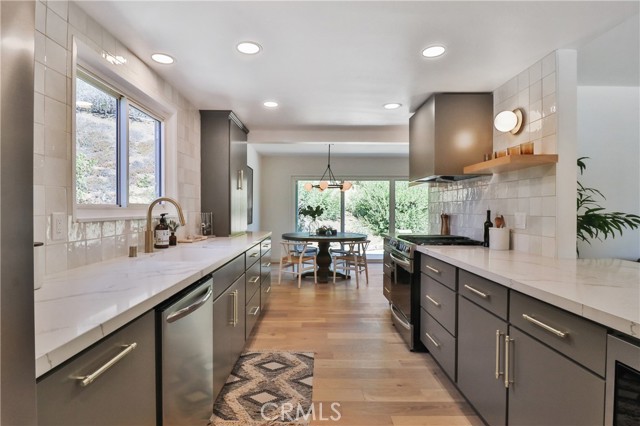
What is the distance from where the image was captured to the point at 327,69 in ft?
7.27

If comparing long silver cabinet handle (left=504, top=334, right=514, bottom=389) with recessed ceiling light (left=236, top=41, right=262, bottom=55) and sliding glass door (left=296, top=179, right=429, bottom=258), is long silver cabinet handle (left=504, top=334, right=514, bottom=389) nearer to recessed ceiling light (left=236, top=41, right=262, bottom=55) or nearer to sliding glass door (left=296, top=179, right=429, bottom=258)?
recessed ceiling light (left=236, top=41, right=262, bottom=55)

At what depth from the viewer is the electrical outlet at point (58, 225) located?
1360 mm

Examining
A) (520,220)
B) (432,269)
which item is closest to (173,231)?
(432,269)

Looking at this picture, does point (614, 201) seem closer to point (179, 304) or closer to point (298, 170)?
point (179, 304)

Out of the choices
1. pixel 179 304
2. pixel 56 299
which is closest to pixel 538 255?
pixel 179 304

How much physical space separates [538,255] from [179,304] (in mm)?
2162

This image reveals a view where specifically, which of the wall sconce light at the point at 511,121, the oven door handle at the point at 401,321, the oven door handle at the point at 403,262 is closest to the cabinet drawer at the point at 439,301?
the oven door handle at the point at 403,262

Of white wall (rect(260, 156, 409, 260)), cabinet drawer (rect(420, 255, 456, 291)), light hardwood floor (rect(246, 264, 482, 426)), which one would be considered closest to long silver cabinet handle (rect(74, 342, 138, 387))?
light hardwood floor (rect(246, 264, 482, 426))

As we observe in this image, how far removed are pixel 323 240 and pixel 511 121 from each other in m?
3.00

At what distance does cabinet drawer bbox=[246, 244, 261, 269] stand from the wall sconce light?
87.7 inches

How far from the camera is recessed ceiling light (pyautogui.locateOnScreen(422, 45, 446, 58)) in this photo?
189 centimetres

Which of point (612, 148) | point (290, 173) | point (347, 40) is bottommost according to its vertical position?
point (612, 148)

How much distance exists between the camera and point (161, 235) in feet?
7.30

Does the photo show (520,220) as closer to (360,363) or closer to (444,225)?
(444,225)
